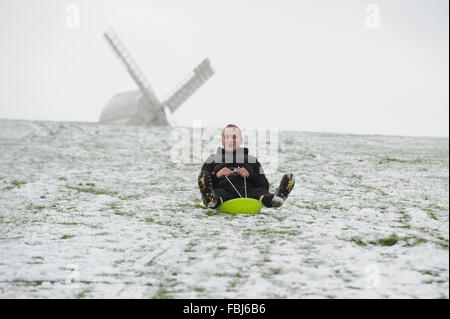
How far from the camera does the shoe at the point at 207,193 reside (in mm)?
3912

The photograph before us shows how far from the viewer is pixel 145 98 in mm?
21094

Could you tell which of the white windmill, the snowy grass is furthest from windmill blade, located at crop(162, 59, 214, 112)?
the snowy grass

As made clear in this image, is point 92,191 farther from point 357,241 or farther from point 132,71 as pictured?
point 132,71

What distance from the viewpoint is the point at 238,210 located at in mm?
3932

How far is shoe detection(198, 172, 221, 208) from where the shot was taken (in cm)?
391

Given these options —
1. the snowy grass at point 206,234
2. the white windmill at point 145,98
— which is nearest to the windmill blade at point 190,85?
the white windmill at point 145,98

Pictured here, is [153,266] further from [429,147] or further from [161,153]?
[429,147]

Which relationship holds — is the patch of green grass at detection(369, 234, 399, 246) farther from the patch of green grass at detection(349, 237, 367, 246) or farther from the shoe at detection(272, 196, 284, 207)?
the shoe at detection(272, 196, 284, 207)

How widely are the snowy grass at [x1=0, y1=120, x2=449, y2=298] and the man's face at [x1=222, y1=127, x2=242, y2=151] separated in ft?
2.40

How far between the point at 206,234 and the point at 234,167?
1112 mm

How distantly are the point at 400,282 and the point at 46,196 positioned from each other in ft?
13.1

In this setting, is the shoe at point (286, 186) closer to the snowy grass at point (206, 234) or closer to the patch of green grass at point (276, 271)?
the snowy grass at point (206, 234)

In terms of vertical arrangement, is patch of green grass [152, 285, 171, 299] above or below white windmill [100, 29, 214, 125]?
below

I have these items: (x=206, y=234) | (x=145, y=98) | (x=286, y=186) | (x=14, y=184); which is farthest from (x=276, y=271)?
(x=145, y=98)
